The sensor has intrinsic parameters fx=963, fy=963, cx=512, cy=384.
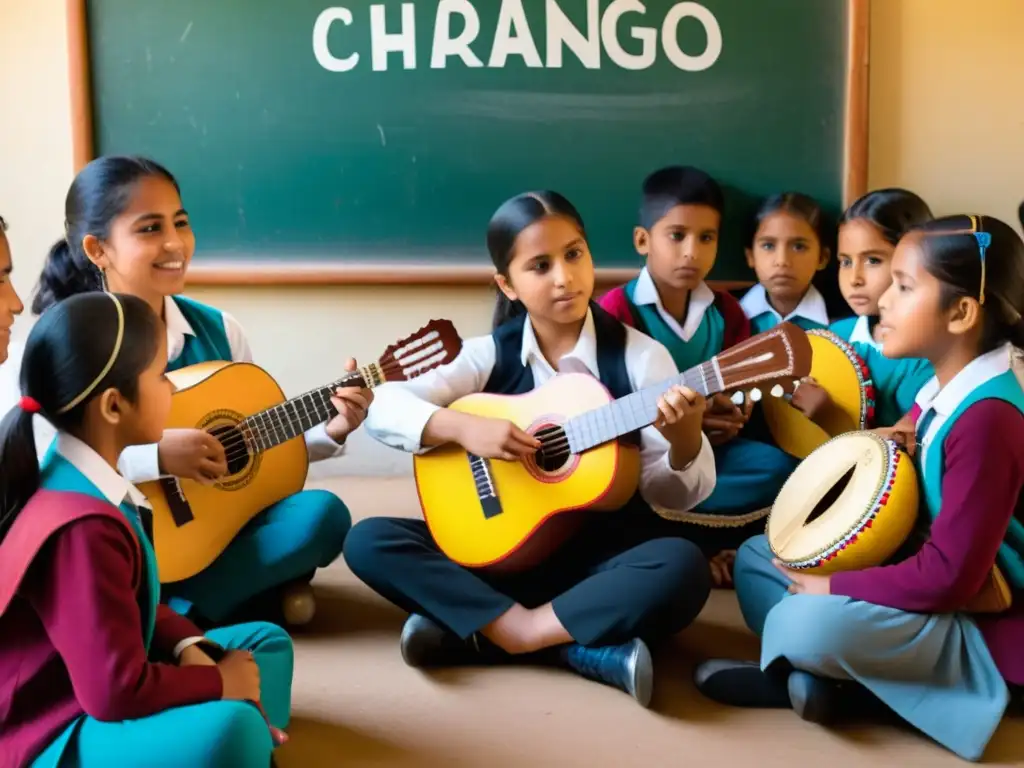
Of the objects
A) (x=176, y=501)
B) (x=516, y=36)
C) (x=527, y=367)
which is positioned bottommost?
(x=176, y=501)

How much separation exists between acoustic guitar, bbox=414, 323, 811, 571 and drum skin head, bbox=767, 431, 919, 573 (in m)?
0.18

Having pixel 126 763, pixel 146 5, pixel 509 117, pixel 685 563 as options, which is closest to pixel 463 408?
pixel 685 563

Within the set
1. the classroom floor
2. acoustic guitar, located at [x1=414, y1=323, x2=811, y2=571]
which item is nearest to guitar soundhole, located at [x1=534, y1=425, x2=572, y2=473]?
acoustic guitar, located at [x1=414, y1=323, x2=811, y2=571]

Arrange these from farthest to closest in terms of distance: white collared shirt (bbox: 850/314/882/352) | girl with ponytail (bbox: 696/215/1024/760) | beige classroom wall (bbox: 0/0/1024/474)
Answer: beige classroom wall (bbox: 0/0/1024/474) → white collared shirt (bbox: 850/314/882/352) → girl with ponytail (bbox: 696/215/1024/760)

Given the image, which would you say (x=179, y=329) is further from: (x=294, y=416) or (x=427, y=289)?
(x=427, y=289)

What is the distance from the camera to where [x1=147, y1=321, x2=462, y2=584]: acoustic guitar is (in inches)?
72.2

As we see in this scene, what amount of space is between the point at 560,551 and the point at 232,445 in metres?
0.68

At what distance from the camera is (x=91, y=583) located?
108cm

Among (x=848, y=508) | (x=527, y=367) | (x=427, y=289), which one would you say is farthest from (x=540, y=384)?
(x=427, y=289)

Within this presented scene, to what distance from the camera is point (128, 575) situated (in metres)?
1.12

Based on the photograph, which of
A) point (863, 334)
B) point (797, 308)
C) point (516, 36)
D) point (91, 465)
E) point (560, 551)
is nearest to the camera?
point (91, 465)

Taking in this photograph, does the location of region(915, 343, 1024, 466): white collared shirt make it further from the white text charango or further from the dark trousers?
the white text charango

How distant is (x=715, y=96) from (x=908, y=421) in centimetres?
137

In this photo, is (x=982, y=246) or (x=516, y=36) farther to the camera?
(x=516, y=36)
